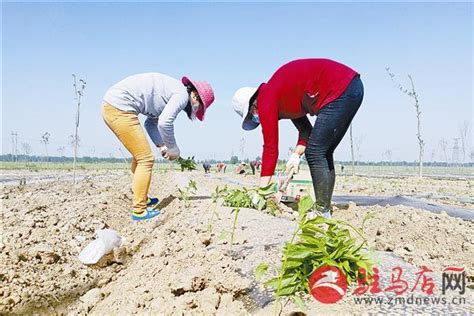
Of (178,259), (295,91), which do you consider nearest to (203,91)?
(295,91)

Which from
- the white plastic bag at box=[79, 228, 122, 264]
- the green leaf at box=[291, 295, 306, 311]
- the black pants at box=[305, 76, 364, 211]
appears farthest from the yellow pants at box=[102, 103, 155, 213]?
the green leaf at box=[291, 295, 306, 311]

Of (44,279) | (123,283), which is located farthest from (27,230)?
A: (123,283)

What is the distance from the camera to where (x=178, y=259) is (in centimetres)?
228

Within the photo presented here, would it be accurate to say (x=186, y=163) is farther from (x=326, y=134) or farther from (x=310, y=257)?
(x=310, y=257)

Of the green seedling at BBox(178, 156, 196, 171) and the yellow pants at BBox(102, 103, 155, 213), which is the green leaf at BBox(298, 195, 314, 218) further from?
the green seedling at BBox(178, 156, 196, 171)

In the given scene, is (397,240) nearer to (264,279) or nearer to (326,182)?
(326,182)

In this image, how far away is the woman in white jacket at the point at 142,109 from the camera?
378 centimetres

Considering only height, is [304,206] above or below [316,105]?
below

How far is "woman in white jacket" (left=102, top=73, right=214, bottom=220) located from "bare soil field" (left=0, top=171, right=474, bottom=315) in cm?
40

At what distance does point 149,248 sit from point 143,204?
1138mm

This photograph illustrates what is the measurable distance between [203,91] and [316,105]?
4.22 feet

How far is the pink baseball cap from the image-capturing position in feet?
12.9

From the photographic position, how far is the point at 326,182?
3.12m

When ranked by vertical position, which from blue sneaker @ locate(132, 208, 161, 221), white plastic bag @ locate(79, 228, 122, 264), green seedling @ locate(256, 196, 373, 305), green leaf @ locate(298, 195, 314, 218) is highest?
green leaf @ locate(298, 195, 314, 218)
